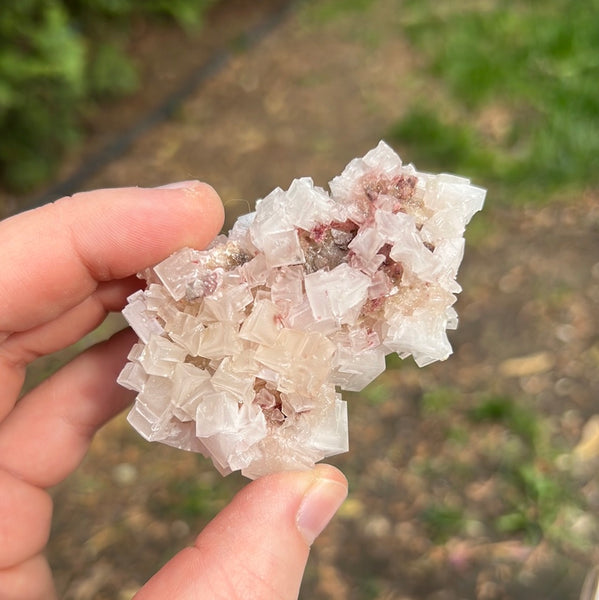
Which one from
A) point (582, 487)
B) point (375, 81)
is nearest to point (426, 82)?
point (375, 81)

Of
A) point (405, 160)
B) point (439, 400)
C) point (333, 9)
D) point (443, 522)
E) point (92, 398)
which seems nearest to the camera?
point (92, 398)

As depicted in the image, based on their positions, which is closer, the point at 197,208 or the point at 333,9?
the point at 197,208

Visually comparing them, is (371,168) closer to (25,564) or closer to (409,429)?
(25,564)

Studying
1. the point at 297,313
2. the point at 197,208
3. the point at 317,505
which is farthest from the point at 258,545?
the point at 197,208

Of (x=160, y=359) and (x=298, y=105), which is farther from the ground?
(x=160, y=359)

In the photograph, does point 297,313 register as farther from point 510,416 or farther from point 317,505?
point 510,416

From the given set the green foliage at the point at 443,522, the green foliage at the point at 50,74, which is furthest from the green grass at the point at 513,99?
the green foliage at the point at 50,74
